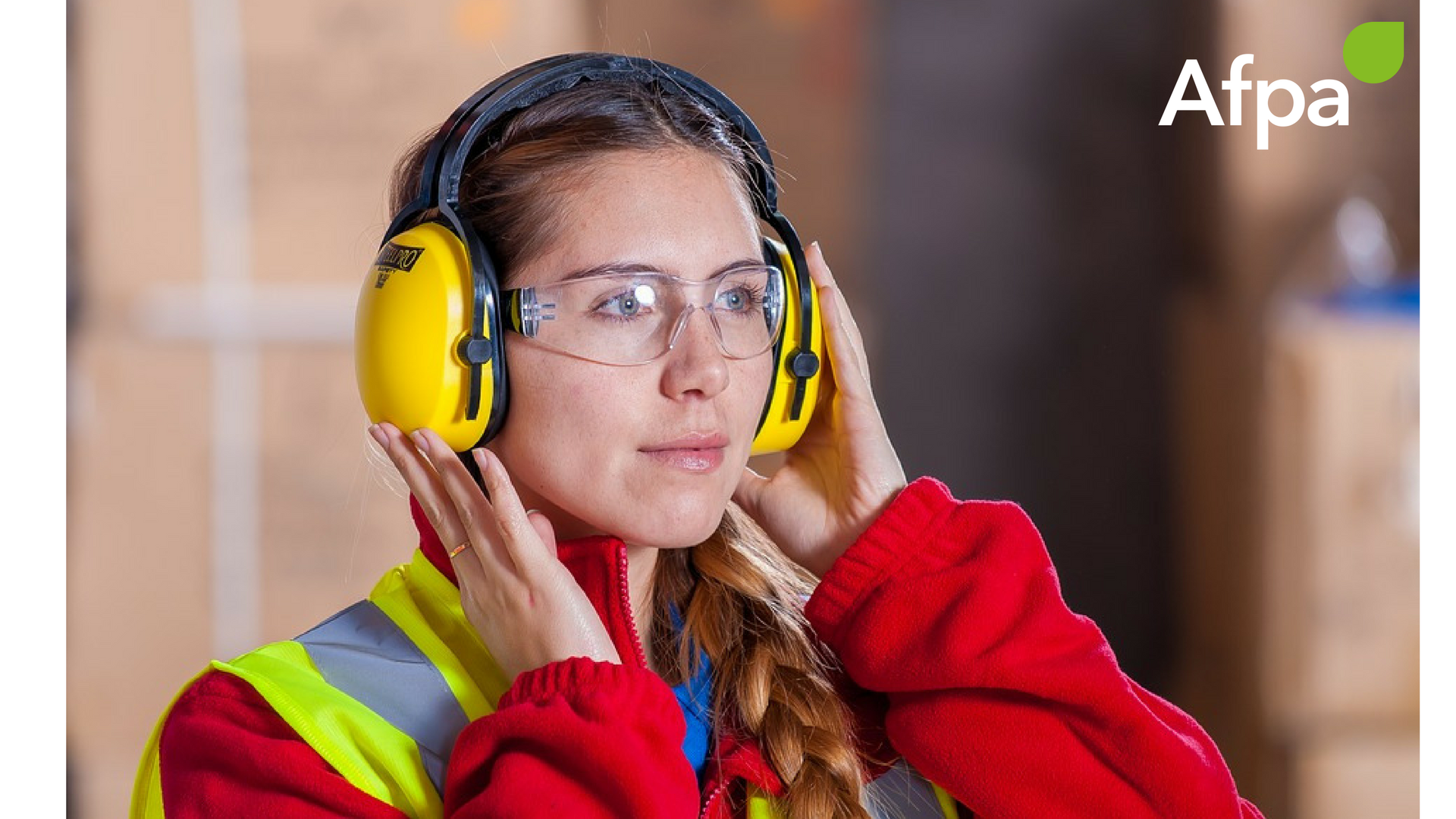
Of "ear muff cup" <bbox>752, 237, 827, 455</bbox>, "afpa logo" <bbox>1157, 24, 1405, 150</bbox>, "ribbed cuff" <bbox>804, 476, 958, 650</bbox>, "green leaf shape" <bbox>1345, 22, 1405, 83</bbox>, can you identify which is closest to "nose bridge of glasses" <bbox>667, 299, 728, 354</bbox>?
"ear muff cup" <bbox>752, 237, 827, 455</bbox>

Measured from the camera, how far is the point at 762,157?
4.51ft

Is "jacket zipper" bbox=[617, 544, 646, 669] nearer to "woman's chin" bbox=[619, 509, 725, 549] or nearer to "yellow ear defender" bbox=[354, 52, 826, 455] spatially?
"woman's chin" bbox=[619, 509, 725, 549]

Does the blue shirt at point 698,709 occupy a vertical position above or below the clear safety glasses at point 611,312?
below

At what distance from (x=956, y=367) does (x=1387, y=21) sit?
1224 millimetres

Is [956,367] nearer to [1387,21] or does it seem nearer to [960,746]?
[1387,21]

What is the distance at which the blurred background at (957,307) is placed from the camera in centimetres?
297

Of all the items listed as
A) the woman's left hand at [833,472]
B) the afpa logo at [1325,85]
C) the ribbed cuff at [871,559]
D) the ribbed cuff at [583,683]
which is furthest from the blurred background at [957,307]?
the ribbed cuff at [583,683]

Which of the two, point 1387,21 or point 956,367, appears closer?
point 1387,21

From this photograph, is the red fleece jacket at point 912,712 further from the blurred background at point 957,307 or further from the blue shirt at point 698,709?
the blurred background at point 957,307

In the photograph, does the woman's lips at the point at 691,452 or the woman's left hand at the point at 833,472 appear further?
the woman's left hand at the point at 833,472

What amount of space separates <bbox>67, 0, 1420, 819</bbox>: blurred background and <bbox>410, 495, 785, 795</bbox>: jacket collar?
5.83ft

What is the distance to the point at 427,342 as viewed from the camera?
121 centimetres

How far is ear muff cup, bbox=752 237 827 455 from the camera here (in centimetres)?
136
